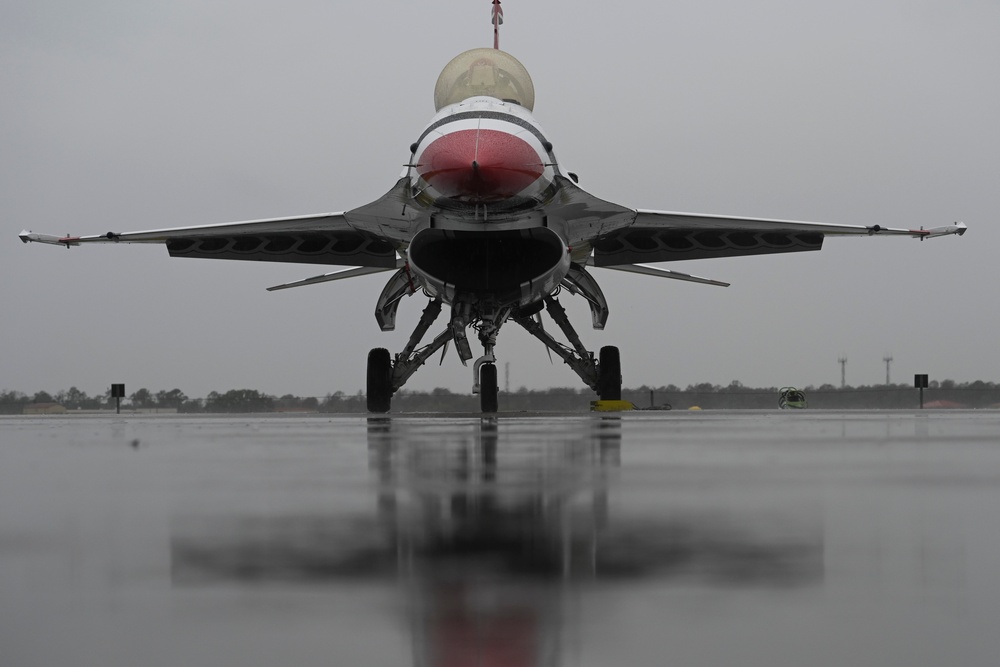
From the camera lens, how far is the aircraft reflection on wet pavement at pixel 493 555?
1.05 metres

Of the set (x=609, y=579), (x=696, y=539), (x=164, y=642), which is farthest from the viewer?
(x=696, y=539)

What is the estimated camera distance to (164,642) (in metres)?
1.00

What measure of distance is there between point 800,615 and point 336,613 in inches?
21.6

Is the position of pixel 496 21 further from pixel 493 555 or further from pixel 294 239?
pixel 493 555

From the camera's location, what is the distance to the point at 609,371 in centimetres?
1438

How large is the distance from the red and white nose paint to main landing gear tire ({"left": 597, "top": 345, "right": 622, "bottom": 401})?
4844mm

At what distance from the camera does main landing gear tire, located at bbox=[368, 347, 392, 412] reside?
45.9ft

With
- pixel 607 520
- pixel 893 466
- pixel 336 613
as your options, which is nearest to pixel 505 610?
pixel 336 613

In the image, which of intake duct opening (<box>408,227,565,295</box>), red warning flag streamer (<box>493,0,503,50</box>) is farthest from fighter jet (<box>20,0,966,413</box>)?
red warning flag streamer (<box>493,0,503,50</box>)

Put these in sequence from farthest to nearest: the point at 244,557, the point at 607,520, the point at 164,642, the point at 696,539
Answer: the point at 607,520 < the point at 696,539 < the point at 244,557 < the point at 164,642

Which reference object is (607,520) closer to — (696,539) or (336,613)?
(696,539)

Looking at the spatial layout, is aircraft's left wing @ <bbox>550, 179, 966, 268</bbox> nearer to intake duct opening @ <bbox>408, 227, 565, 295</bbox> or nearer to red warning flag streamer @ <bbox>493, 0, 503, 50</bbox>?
intake duct opening @ <bbox>408, 227, 565, 295</bbox>

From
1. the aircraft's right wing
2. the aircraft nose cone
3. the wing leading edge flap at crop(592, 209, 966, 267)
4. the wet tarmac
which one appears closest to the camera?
the wet tarmac

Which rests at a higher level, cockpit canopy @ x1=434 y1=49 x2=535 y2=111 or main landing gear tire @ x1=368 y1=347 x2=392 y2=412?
cockpit canopy @ x1=434 y1=49 x2=535 y2=111
